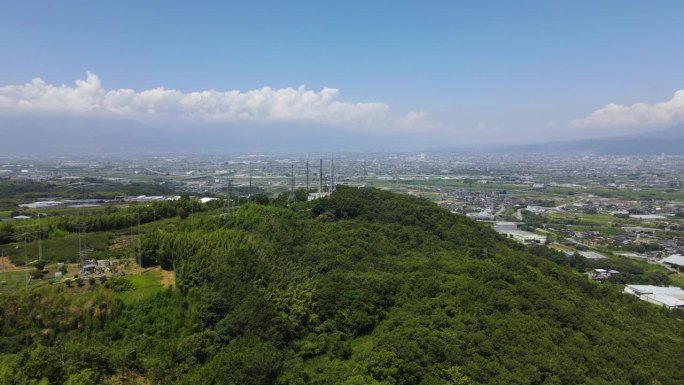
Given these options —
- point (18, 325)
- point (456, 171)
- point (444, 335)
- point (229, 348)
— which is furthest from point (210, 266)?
point (456, 171)

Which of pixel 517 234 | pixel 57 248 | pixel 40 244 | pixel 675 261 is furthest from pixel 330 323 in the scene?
pixel 675 261

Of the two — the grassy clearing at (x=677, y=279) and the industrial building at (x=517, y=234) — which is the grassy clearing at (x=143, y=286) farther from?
the grassy clearing at (x=677, y=279)

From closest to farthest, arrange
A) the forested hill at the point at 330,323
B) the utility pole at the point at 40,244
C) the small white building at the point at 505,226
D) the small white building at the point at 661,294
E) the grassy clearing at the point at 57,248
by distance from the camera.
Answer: the forested hill at the point at 330,323, the utility pole at the point at 40,244, the grassy clearing at the point at 57,248, the small white building at the point at 661,294, the small white building at the point at 505,226

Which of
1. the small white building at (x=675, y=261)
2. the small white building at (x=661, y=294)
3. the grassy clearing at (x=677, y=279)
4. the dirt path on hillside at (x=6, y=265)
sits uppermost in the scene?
the dirt path on hillside at (x=6, y=265)

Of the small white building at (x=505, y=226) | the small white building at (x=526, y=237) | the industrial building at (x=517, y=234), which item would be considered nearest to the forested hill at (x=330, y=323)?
the small white building at (x=526, y=237)

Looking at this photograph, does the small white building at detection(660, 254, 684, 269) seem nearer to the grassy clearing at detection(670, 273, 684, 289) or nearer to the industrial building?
the grassy clearing at detection(670, 273, 684, 289)

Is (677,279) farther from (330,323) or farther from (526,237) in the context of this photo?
(330,323)

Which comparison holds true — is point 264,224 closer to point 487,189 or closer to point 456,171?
point 487,189

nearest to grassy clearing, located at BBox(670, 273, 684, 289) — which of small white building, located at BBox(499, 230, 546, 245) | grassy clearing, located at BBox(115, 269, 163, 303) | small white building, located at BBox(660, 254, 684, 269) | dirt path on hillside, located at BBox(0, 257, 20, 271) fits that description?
small white building, located at BBox(660, 254, 684, 269)
